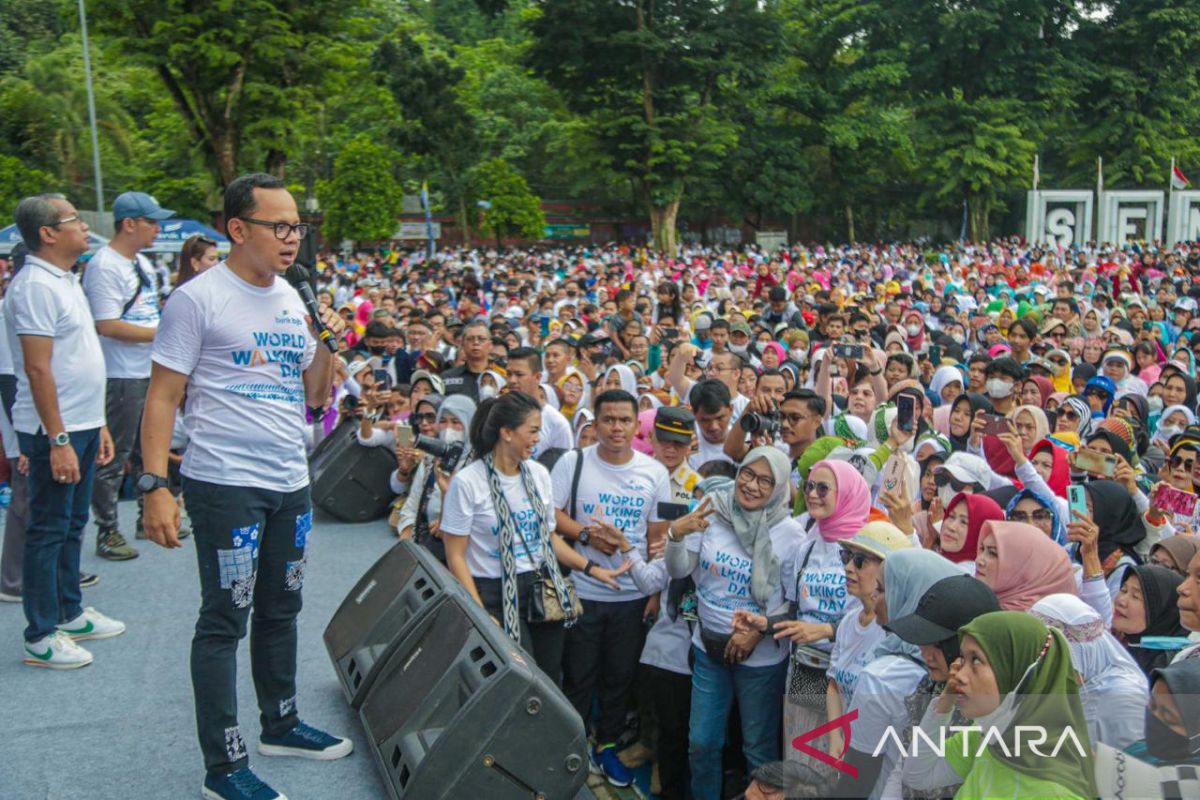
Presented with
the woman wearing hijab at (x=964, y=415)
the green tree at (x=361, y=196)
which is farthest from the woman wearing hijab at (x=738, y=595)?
the green tree at (x=361, y=196)

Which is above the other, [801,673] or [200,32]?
[200,32]

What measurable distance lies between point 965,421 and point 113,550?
5287mm

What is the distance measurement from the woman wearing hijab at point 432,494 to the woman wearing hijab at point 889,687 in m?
2.40

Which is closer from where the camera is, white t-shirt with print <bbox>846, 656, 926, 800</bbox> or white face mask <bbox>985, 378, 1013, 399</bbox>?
white t-shirt with print <bbox>846, 656, 926, 800</bbox>

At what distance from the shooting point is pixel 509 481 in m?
4.46

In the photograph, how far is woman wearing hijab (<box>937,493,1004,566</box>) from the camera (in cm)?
441

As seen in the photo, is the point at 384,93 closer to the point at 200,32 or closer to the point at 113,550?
the point at 200,32

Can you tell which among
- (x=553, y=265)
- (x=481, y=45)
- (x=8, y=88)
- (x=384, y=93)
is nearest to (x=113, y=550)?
(x=553, y=265)

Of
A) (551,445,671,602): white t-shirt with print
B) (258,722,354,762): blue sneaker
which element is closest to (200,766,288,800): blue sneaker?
(258,722,354,762): blue sneaker

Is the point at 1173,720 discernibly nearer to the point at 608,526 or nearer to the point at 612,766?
the point at 608,526

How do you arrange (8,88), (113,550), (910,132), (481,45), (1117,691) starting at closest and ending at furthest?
(1117,691)
(113,550)
(8,88)
(910,132)
(481,45)

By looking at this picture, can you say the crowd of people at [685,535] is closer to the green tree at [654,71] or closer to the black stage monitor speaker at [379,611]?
the black stage monitor speaker at [379,611]

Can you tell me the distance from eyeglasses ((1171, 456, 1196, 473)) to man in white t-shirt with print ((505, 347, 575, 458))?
3.28 m

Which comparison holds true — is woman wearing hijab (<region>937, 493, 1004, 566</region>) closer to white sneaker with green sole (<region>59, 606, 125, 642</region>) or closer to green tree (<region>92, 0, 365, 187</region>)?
white sneaker with green sole (<region>59, 606, 125, 642</region>)
